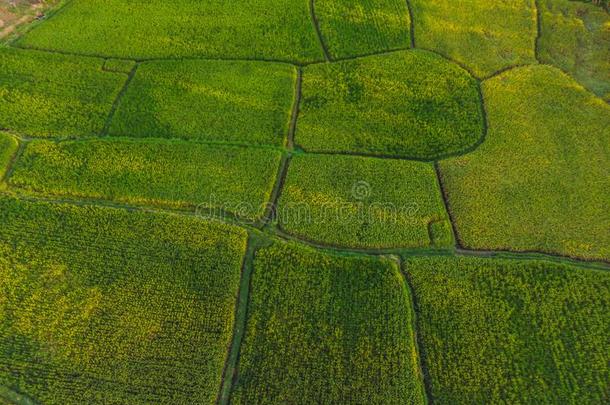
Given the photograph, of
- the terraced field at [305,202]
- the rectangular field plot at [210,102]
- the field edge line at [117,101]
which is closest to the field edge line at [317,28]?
the terraced field at [305,202]

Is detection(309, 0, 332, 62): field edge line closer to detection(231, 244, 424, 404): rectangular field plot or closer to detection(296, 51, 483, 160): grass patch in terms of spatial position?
detection(296, 51, 483, 160): grass patch

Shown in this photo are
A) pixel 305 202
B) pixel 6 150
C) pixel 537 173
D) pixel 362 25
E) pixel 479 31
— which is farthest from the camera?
pixel 362 25

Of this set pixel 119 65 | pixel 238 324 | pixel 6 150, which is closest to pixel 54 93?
pixel 119 65

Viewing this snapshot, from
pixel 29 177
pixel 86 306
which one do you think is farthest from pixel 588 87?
pixel 29 177

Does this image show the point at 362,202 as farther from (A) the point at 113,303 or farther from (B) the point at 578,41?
(B) the point at 578,41

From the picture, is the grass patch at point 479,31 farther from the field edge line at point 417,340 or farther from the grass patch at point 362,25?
the field edge line at point 417,340

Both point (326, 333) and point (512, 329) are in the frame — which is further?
point (512, 329)

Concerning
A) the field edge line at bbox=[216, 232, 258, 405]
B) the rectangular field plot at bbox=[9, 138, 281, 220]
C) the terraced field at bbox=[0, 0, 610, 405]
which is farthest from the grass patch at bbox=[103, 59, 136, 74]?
the field edge line at bbox=[216, 232, 258, 405]
